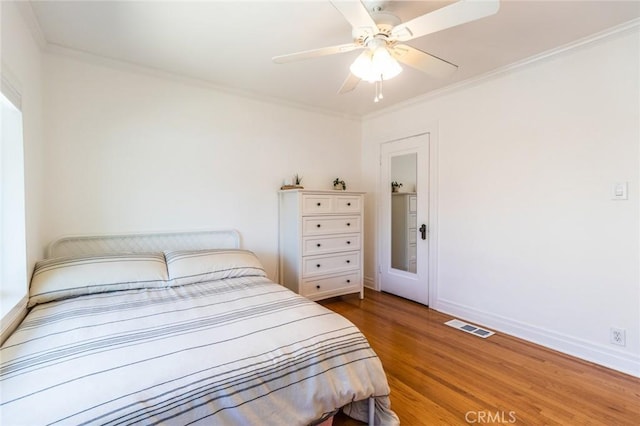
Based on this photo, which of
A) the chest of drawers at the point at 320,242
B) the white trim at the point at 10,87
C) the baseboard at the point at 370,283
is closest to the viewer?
the white trim at the point at 10,87

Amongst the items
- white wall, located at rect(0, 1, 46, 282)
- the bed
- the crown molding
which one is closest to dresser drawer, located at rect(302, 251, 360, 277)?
the bed

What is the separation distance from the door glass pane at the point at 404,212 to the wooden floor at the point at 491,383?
103 cm

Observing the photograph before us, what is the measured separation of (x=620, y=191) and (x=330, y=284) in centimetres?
258

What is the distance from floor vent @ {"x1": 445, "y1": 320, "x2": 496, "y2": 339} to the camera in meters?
2.75

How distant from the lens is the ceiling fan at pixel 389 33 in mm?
1365

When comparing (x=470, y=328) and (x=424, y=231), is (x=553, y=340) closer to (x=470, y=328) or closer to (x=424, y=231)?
(x=470, y=328)

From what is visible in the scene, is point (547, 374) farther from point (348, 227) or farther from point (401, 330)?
point (348, 227)

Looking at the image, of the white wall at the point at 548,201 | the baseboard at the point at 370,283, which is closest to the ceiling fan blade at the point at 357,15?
the white wall at the point at 548,201

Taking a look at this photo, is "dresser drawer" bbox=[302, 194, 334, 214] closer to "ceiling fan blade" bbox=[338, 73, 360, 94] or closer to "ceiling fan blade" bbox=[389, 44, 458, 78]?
"ceiling fan blade" bbox=[338, 73, 360, 94]

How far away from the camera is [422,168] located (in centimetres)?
351

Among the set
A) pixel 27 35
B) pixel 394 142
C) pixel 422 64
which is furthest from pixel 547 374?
pixel 27 35

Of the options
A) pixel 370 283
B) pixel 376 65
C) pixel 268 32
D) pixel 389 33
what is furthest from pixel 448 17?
pixel 370 283

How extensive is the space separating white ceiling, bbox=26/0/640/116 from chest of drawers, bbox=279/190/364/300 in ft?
4.17
